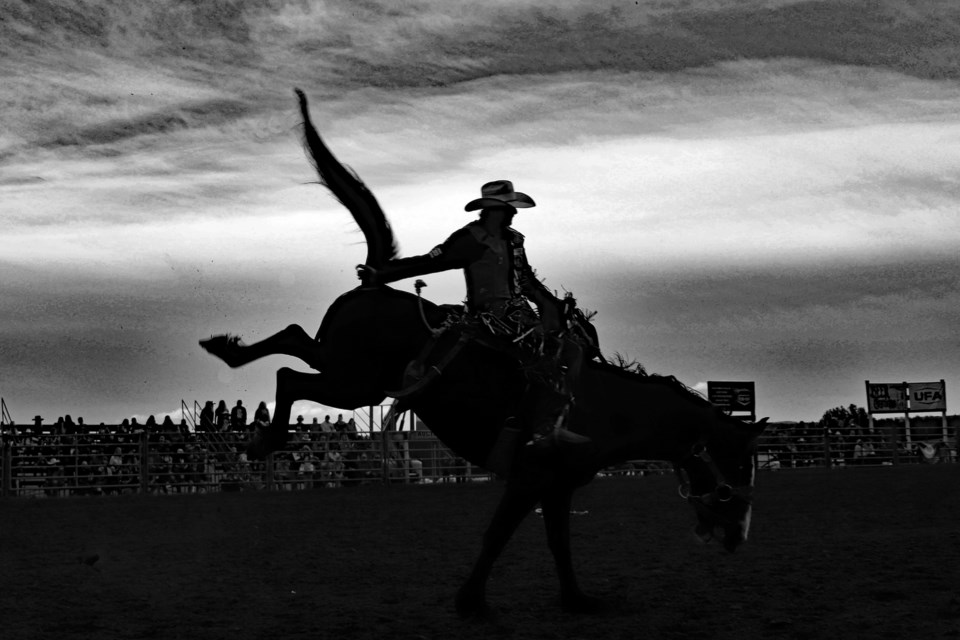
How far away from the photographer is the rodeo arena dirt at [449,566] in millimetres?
6840

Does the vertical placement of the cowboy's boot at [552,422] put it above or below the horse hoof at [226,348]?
below

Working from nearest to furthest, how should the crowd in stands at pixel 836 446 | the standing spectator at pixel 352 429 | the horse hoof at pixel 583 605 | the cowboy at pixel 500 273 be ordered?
the cowboy at pixel 500 273 → the horse hoof at pixel 583 605 → the standing spectator at pixel 352 429 → the crowd in stands at pixel 836 446

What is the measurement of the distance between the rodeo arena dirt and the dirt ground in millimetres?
27

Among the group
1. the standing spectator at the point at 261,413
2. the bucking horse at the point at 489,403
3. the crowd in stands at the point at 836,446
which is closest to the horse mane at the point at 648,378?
the bucking horse at the point at 489,403

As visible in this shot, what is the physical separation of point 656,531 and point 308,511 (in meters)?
6.41

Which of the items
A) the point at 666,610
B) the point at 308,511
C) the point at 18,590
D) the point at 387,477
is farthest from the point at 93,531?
the point at 387,477

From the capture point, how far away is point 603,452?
7082 mm

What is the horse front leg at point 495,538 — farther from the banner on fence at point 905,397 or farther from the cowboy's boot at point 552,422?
the banner on fence at point 905,397

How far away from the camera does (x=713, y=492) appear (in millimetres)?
7340

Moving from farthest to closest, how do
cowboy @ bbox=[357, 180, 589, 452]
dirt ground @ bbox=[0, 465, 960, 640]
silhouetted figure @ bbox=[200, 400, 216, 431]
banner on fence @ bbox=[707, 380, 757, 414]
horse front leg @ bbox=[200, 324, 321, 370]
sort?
banner on fence @ bbox=[707, 380, 757, 414]
silhouetted figure @ bbox=[200, 400, 216, 431]
horse front leg @ bbox=[200, 324, 321, 370]
cowboy @ bbox=[357, 180, 589, 452]
dirt ground @ bbox=[0, 465, 960, 640]

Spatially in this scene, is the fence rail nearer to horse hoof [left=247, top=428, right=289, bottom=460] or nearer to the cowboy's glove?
horse hoof [left=247, top=428, right=289, bottom=460]

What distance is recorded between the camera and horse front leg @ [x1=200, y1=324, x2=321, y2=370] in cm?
708

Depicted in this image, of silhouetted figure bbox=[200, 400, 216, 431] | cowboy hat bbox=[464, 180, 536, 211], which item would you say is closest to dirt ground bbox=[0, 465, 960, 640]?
cowboy hat bbox=[464, 180, 536, 211]

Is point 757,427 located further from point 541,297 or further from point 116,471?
point 116,471
